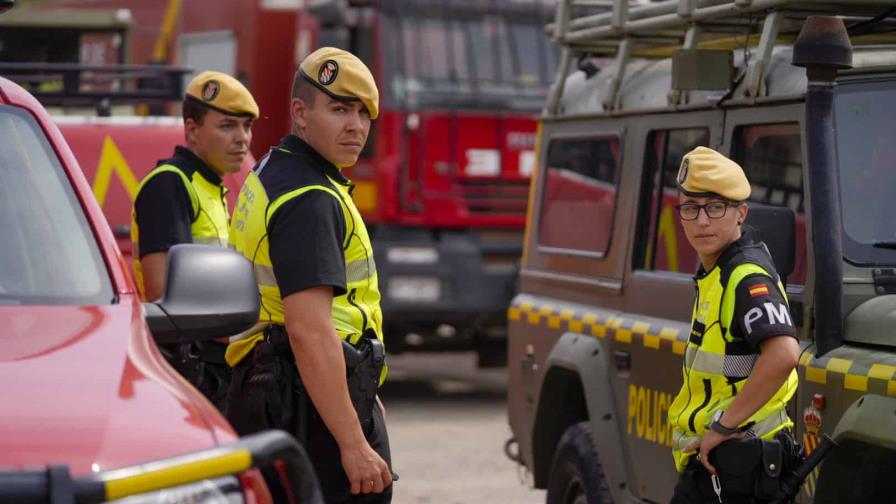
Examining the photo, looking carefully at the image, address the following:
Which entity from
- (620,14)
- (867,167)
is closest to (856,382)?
(867,167)

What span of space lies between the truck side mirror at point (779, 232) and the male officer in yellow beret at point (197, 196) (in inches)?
77.3

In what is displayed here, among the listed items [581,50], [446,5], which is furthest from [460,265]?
[581,50]

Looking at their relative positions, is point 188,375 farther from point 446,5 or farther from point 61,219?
point 446,5

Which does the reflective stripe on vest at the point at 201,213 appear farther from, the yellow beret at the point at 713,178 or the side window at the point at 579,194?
the yellow beret at the point at 713,178

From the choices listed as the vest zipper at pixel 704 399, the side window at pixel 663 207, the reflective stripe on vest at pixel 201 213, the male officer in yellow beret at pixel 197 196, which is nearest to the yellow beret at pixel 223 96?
the male officer in yellow beret at pixel 197 196

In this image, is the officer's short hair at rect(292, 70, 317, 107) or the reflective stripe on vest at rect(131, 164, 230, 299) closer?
the officer's short hair at rect(292, 70, 317, 107)

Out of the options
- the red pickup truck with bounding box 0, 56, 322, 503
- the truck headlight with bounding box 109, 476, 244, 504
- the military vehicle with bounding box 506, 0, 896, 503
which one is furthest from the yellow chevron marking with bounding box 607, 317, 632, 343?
the truck headlight with bounding box 109, 476, 244, 504

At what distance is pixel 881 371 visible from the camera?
491 centimetres

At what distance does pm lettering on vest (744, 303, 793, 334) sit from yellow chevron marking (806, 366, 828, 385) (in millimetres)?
282

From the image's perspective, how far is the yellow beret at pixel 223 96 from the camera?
263 inches

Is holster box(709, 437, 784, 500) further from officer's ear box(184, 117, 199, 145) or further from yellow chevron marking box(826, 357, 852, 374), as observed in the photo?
officer's ear box(184, 117, 199, 145)

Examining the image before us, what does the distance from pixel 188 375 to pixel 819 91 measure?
7.81ft

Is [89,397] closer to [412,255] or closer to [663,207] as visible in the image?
[663,207]

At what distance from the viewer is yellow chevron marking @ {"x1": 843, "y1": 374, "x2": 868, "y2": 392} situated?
4.95 meters
